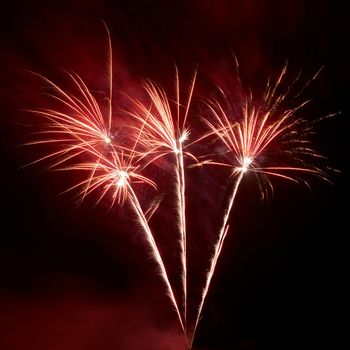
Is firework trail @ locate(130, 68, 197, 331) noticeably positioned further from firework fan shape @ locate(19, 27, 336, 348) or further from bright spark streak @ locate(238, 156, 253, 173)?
bright spark streak @ locate(238, 156, 253, 173)

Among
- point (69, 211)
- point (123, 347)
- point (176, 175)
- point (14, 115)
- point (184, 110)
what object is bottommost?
point (123, 347)

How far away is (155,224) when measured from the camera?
29.6ft

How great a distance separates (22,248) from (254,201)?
5202 mm

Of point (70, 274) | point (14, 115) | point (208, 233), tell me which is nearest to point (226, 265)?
point (208, 233)

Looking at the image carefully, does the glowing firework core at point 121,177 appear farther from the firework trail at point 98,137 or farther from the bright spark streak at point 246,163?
the bright spark streak at point 246,163

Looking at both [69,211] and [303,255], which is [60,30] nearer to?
[69,211]

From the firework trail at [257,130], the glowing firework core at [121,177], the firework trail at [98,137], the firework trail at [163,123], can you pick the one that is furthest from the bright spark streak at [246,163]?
the glowing firework core at [121,177]

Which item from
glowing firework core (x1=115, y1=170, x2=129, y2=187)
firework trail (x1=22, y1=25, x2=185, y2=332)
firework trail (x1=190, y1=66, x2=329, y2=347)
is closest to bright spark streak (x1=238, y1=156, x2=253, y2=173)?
firework trail (x1=190, y1=66, x2=329, y2=347)

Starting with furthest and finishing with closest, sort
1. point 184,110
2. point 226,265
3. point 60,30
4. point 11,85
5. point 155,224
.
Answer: point 226,265 < point 155,224 < point 11,85 < point 60,30 < point 184,110

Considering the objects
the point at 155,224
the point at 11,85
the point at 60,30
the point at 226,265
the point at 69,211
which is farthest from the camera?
the point at 226,265

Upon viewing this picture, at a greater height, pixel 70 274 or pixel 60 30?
pixel 60 30

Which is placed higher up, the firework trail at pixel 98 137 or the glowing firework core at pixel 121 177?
the firework trail at pixel 98 137

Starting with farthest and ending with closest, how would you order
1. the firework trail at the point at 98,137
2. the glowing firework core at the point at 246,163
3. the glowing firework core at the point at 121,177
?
the glowing firework core at the point at 121,177
the glowing firework core at the point at 246,163
the firework trail at the point at 98,137

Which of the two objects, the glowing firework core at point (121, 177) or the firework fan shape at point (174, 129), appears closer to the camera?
the firework fan shape at point (174, 129)
